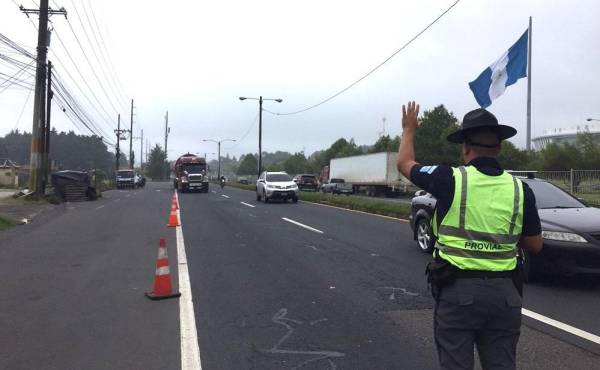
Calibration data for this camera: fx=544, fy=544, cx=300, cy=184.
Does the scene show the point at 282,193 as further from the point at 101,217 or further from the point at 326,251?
the point at 326,251

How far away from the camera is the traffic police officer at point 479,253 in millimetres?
2627

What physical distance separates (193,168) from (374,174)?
48.7 feet

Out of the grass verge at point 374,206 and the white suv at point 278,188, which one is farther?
the white suv at point 278,188

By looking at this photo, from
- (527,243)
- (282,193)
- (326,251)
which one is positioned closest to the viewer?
(527,243)

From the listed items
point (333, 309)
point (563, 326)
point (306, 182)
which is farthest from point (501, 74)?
point (306, 182)

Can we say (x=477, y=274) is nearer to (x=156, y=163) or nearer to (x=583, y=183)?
(x=583, y=183)

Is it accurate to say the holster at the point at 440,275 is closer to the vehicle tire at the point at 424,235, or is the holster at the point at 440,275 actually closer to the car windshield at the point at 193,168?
the vehicle tire at the point at 424,235

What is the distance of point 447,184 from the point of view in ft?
8.91

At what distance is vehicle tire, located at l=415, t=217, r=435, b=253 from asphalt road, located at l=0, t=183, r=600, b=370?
279 millimetres

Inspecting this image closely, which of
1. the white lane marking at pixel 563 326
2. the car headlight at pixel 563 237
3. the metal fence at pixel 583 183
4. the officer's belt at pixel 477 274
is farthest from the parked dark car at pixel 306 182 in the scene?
the officer's belt at pixel 477 274

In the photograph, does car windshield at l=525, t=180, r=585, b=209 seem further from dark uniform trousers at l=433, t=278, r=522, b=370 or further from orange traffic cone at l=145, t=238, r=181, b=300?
dark uniform trousers at l=433, t=278, r=522, b=370

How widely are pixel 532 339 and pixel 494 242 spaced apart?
2.96 meters

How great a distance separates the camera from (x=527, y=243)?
288 centimetres

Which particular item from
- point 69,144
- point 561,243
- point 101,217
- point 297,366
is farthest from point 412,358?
point 69,144
